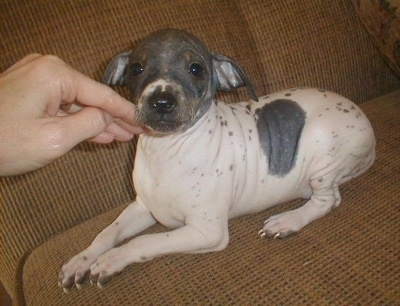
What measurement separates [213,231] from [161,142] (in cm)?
40

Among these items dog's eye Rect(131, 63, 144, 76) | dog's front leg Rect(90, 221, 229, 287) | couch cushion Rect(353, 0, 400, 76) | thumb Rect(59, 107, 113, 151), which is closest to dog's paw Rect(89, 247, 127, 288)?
dog's front leg Rect(90, 221, 229, 287)

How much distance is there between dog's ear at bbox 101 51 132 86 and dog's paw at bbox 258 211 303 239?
84 centimetres

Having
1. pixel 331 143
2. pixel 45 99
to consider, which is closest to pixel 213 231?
pixel 331 143

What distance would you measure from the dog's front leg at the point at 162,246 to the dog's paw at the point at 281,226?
0.60 ft

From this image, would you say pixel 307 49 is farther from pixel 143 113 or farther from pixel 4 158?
pixel 4 158

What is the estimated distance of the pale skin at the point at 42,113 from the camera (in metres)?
1.20

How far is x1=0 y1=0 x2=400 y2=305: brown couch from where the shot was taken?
1.53 meters

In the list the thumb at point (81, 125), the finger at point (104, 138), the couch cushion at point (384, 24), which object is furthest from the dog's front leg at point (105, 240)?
the couch cushion at point (384, 24)

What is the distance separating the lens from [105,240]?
1.77 metres

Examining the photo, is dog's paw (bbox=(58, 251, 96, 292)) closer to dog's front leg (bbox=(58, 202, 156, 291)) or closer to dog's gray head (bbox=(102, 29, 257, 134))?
dog's front leg (bbox=(58, 202, 156, 291))

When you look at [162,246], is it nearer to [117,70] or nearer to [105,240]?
[105,240]

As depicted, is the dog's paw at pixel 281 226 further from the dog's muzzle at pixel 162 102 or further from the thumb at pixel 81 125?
the thumb at pixel 81 125

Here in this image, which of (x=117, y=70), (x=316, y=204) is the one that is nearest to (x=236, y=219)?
(x=316, y=204)

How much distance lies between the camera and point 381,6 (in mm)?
2412
